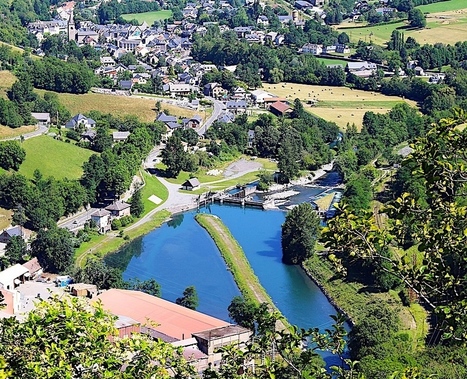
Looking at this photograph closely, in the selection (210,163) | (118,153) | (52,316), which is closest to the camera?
(52,316)

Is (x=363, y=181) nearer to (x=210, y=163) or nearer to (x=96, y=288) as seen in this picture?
(x=210, y=163)

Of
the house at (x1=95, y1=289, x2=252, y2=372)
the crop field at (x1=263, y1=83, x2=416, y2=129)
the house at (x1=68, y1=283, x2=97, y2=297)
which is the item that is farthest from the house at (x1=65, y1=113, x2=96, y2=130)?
the house at (x1=95, y1=289, x2=252, y2=372)

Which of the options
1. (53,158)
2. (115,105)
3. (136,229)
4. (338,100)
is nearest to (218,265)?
(136,229)

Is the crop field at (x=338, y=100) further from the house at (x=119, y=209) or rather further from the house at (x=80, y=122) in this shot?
the house at (x=119, y=209)

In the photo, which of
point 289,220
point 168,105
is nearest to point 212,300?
point 289,220

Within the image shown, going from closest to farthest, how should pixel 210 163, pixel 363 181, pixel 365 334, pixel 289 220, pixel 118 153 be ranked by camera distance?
pixel 365 334
pixel 289 220
pixel 363 181
pixel 118 153
pixel 210 163

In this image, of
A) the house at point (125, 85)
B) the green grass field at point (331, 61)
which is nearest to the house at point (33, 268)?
the house at point (125, 85)

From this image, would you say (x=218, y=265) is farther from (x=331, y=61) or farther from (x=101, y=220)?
(x=331, y=61)
